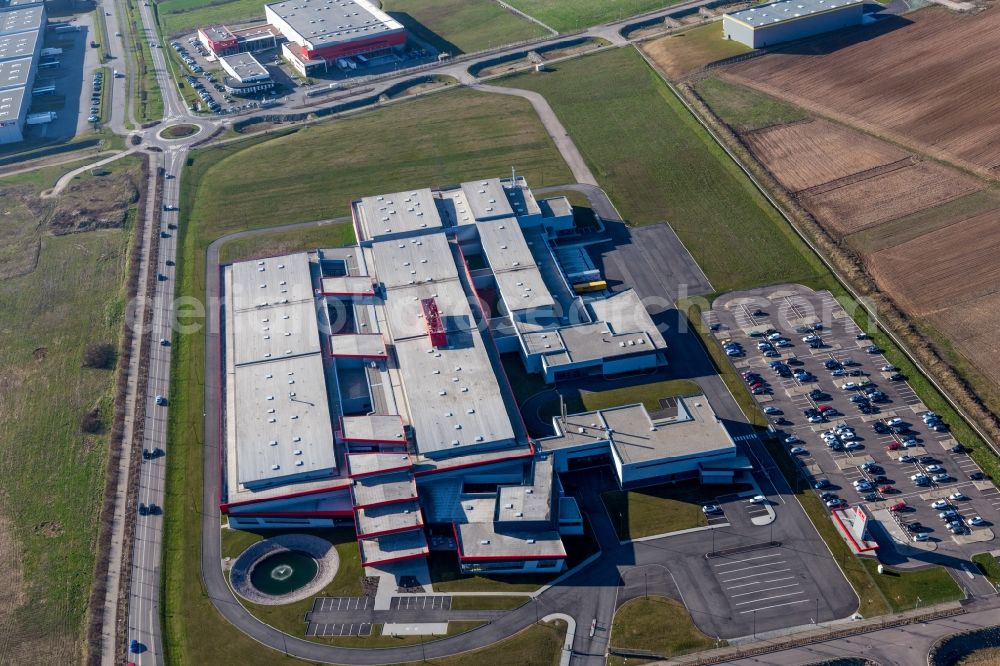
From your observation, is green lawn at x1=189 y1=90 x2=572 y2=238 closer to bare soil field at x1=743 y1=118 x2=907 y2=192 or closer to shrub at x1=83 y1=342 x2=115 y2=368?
shrub at x1=83 y1=342 x2=115 y2=368

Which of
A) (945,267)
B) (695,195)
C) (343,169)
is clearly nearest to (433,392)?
(695,195)

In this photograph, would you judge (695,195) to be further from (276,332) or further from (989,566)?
(989,566)

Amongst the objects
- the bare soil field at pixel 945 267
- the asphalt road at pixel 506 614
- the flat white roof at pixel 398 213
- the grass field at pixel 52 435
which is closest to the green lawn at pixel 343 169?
the flat white roof at pixel 398 213

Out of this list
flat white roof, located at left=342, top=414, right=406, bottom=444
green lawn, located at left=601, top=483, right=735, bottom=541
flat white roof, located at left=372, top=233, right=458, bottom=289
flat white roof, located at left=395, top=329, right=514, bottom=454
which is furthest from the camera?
flat white roof, located at left=372, top=233, right=458, bottom=289

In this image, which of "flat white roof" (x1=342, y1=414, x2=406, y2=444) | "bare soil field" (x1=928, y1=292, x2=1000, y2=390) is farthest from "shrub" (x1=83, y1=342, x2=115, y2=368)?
"bare soil field" (x1=928, y1=292, x2=1000, y2=390)

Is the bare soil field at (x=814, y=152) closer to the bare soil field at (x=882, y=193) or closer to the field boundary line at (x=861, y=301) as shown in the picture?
the bare soil field at (x=882, y=193)

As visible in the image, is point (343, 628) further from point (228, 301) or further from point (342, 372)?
point (228, 301)
